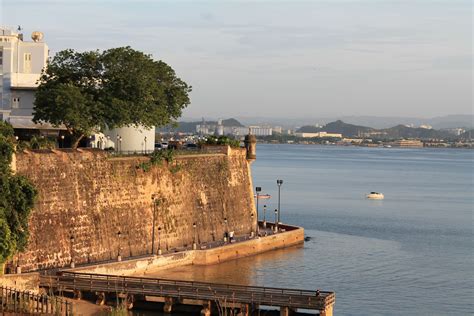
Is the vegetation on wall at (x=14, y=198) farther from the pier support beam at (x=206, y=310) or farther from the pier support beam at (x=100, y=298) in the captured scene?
the pier support beam at (x=206, y=310)

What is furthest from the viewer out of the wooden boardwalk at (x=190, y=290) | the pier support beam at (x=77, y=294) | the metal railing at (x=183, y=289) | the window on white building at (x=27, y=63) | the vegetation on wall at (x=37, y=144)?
the window on white building at (x=27, y=63)

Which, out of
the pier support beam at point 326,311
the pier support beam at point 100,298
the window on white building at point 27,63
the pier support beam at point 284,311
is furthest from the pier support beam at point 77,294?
the window on white building at point 27,63

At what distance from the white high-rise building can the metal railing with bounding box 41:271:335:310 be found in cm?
1618

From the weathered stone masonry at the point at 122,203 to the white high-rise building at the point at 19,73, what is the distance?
25.9 feet

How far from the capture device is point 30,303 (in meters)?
35.0

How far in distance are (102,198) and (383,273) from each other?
15427 millimetres

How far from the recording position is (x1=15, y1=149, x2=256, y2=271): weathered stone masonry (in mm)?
43344

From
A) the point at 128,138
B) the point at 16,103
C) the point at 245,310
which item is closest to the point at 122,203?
the point at 128,138

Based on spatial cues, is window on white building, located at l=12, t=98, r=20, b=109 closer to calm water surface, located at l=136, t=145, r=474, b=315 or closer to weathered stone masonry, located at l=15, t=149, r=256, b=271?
weathered stone masonry, located at l=15, t=149, r=256, b=271

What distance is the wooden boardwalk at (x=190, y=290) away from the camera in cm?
3784

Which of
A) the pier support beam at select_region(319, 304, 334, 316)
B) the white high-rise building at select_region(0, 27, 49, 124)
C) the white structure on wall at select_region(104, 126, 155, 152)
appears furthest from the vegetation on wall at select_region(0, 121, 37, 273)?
the white structure on wall at select_region(104, 126, 155, 152)

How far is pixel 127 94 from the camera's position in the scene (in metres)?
52.6

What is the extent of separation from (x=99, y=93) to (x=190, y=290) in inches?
600

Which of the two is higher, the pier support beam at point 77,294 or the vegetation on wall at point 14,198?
the vegetation on wall at point 14,198
